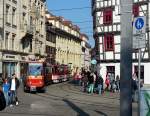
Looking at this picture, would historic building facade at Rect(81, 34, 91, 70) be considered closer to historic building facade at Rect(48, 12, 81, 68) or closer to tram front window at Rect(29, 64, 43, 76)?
historic building facade at Rect(48, 12, 81, 68)

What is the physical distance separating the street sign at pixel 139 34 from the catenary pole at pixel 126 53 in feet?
6.17

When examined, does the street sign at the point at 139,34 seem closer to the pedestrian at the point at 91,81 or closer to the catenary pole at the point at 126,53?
the catenary pole at the point at 126,53

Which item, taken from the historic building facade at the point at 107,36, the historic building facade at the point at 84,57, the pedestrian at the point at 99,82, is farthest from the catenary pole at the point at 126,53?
the historic building facade at the point at 84,57

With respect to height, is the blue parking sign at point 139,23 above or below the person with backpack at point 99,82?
above

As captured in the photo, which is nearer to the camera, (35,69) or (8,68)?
(35,69)

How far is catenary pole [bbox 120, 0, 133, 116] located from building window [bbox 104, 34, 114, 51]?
136ft

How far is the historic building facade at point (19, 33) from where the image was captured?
189 feet

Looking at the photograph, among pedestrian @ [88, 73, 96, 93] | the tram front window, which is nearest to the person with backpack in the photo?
pedestrian @ [88, 73, 96, 93]

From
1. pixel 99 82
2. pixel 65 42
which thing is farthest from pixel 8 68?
pixel 65 42

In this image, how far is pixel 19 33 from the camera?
2515 inches

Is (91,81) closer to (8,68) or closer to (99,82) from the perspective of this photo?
(99,82)

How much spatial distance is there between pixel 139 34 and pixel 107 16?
132 ft

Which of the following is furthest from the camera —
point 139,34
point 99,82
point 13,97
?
point 99,82

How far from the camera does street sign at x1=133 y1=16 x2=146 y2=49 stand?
11.7 m
